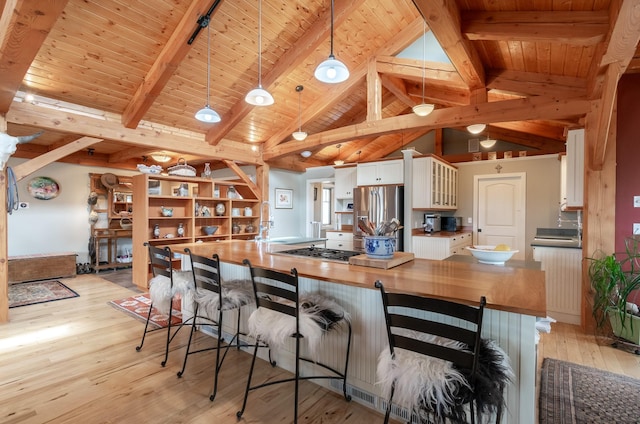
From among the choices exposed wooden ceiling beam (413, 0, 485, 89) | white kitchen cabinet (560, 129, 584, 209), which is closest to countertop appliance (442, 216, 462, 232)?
white kitchen cabinet (560, 129, 584, 209)

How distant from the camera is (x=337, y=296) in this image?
2018 mm

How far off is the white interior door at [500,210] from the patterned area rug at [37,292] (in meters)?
7.21

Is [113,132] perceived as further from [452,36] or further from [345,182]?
[452,36]

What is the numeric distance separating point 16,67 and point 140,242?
8.95ft

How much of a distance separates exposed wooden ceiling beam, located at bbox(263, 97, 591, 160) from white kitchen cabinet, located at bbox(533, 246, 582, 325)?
152 centimetres

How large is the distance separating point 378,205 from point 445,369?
4.27 meters

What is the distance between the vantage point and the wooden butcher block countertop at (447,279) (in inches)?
49.6

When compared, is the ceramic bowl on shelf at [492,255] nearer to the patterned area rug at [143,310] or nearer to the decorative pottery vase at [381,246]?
the decorative pottery vase at [381,246]

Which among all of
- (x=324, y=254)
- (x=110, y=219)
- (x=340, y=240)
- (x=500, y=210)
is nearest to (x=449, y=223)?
(x=500, y=210)

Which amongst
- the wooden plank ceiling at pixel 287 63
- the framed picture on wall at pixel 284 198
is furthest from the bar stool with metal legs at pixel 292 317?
the framed picture on wall at pixel 284 198

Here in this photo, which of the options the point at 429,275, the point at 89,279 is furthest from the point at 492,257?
the point at 89,279

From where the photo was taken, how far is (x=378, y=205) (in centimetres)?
538

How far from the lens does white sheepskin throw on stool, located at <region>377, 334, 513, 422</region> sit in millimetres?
1159

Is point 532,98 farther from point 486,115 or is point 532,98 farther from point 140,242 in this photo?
point 140,242
